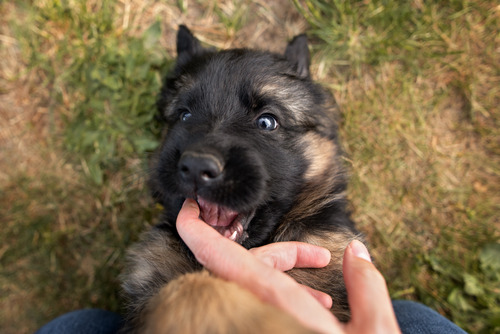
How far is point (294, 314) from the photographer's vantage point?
1168 mm

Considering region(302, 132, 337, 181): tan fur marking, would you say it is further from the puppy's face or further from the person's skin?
the person's skin

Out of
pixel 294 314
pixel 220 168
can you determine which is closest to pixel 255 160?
pixel 220 168

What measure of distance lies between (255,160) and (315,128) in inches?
26.4

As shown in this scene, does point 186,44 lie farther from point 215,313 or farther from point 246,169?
point 215,313

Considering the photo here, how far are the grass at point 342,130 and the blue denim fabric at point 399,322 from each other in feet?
2.11

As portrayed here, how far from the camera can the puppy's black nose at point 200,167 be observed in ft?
5.21

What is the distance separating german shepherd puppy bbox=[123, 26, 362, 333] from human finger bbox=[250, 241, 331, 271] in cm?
10

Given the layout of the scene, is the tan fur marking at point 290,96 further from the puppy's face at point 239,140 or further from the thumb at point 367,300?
the thumb at point 367,300

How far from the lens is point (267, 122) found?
Result: 2051mm

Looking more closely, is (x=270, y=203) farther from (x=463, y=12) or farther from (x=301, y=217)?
(x=463, y=12)

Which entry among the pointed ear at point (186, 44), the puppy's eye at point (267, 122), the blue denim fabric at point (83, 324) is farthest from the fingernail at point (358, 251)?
the pointed ear at point (186, 44)

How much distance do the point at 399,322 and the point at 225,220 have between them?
1.44 metres

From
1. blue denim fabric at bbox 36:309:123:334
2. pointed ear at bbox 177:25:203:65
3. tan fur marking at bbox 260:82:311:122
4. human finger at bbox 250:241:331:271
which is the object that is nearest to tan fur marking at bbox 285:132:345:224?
tan fur marking at bbox 260:82:311:122

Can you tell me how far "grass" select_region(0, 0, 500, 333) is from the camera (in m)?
3.11
